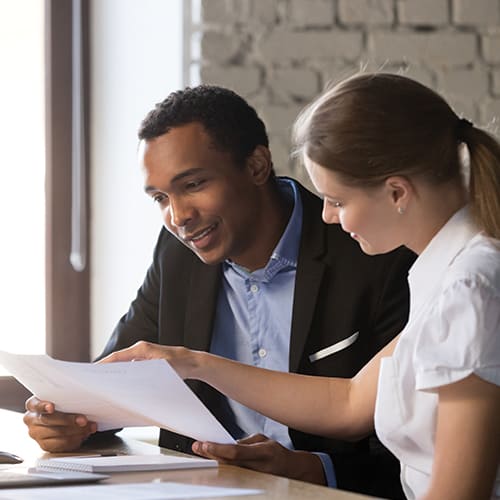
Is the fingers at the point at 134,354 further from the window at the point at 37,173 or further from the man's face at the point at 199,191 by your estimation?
the window at the point at 37,173

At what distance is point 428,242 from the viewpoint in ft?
4.70

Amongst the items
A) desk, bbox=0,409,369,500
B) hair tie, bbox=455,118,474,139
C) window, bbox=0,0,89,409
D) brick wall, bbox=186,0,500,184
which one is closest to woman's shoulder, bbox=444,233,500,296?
hair tie, bbox=455,118,474,139

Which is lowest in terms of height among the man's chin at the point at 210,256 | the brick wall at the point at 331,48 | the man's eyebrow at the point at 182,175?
the man's chin at the point at 210,256

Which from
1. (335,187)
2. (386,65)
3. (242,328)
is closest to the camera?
(335,187)

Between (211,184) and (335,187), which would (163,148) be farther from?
(335,187)

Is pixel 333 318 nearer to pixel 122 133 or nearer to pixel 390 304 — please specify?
pixel 390 304

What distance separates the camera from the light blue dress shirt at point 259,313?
76.3 inches

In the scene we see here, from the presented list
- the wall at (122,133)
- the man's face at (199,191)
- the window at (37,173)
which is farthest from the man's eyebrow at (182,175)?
the window at (37,173)

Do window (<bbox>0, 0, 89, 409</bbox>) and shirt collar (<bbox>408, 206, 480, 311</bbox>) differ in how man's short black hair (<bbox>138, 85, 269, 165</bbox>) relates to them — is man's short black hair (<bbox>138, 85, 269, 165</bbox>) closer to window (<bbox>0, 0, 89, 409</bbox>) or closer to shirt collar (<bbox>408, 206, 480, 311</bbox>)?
shirt collar (<bbox>408, 206, 480, 311</bbox>)

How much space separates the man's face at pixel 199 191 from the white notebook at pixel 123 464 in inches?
21.4

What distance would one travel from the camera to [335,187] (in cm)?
143

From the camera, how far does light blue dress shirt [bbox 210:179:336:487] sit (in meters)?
1.94

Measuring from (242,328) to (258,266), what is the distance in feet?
0.38

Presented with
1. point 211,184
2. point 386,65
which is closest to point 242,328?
point 211,184
